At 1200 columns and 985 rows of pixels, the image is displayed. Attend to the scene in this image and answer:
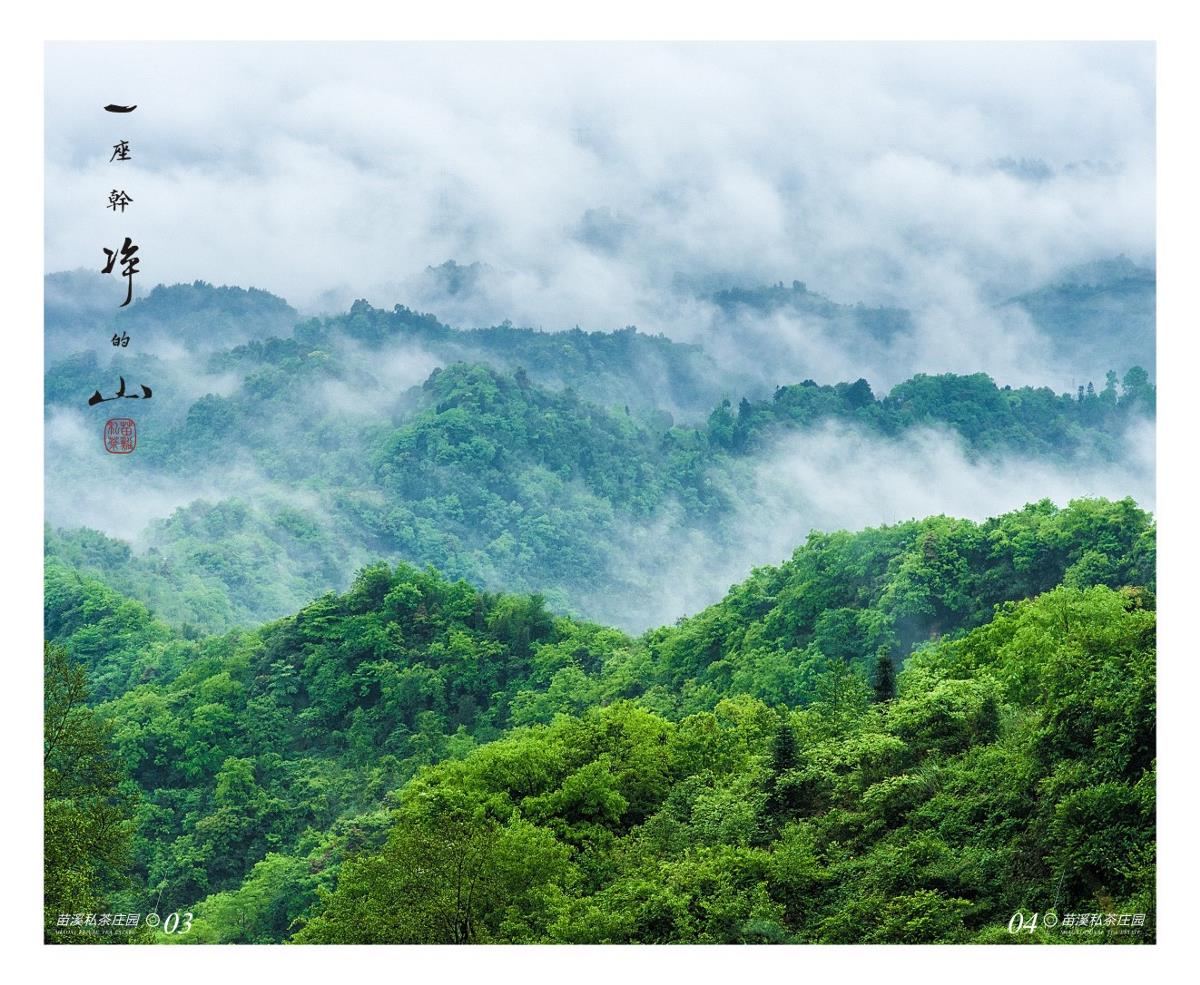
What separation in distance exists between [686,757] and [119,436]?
25.4ft

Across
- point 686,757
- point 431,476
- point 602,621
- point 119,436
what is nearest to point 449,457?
point 431,476

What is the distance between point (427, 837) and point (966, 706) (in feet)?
19.9

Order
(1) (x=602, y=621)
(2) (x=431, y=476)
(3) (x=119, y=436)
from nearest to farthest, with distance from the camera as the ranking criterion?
(3) (x=119, y=436), (1) (x=602, y=621), (2) (x=431, y=476)

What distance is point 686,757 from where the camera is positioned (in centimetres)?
2050

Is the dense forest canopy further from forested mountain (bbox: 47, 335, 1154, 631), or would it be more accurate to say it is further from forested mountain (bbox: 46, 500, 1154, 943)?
forested mountain (bbox: 46, 500, 1154, 943)

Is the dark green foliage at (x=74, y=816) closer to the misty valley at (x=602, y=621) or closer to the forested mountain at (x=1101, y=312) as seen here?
the misty valley at (x=602, y=621)

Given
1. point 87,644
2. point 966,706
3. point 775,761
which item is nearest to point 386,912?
point 775,761

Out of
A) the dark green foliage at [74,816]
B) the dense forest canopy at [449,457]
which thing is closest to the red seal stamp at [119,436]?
the dark green foliage at [74,816]

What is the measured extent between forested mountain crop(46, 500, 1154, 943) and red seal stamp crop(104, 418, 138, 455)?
2.63 meters

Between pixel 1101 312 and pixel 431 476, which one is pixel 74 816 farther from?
pixel 431 476

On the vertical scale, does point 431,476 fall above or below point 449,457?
below

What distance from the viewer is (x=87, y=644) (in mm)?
38594

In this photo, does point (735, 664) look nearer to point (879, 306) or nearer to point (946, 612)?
point (946, 612)

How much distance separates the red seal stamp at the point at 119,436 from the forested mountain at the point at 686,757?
2.63 meters
